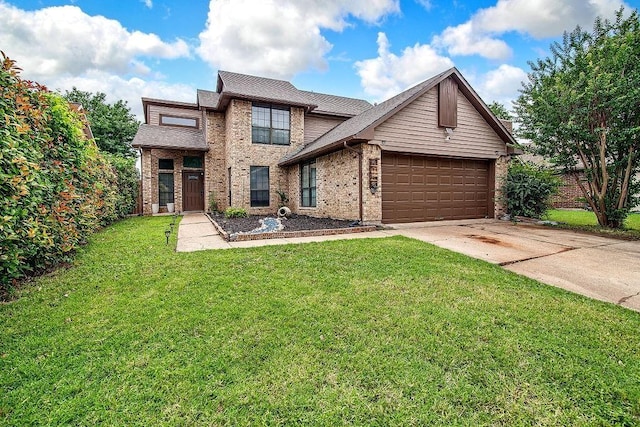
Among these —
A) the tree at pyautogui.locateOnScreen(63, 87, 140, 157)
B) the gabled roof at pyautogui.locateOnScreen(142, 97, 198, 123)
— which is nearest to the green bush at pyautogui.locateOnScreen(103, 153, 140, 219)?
the gabled roof at pyautogui.locateOnScreen(142, 97, 198, 123)

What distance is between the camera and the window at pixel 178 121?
16469 millimetres

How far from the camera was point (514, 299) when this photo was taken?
341 centimetres

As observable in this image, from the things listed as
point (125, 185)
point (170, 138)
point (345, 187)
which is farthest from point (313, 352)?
point (170, 138)

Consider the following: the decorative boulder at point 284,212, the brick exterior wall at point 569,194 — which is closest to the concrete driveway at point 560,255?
the decorative boulder at point 284,212

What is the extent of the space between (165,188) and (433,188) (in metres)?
13.0

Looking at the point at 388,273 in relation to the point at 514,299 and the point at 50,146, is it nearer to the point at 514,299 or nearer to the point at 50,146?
the point at 514,299

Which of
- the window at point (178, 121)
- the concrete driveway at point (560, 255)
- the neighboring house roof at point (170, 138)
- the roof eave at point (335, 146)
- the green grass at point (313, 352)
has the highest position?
the window at point (178, 121)

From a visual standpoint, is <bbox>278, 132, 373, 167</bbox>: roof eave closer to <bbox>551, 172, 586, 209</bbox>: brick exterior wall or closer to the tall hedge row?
the tall hedge row

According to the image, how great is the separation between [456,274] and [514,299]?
0.91 metres

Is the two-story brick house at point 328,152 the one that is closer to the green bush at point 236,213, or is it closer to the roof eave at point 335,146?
the roof eave at point 335,146

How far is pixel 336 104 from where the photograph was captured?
17.1m

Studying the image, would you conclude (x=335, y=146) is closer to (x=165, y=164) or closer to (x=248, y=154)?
(x=248, y=154)

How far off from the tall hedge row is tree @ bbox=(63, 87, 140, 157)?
24909 millimetres

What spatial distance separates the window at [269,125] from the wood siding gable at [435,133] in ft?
20.4
